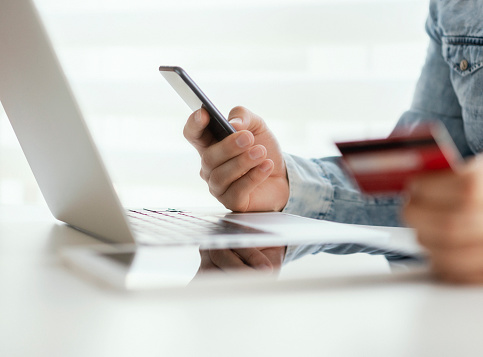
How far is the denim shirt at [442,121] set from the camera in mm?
856

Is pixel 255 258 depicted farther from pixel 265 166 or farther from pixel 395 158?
pixel 265 166

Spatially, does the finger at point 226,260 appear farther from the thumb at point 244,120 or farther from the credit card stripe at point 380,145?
the thumb at point 244,120

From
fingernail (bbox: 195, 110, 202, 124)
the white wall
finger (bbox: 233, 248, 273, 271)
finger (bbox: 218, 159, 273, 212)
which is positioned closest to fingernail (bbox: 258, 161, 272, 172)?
finger (bbox: 218, 159, 273, 212)

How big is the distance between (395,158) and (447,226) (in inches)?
1.9

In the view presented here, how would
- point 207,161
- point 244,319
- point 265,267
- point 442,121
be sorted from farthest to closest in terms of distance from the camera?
point 442,121 < point 207,161 < point 265,267 < point 244,319

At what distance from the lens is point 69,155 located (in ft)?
1.50

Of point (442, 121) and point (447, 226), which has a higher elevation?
point (447, 226)

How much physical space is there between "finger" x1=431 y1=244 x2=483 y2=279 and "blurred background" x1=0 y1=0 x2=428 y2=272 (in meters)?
1.85

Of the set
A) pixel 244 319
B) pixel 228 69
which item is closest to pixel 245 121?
pixel 244 319

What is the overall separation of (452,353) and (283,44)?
208 centimetres

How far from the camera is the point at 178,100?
7.63ft

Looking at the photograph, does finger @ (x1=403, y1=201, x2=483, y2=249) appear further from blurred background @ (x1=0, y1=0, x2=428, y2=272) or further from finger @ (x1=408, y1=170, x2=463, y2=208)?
blurred background @ (x1=0, y1=0, x2=428, y2=272)

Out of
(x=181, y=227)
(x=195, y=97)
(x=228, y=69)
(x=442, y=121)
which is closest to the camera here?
(x=181, y=227)

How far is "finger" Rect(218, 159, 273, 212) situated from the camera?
74cm
